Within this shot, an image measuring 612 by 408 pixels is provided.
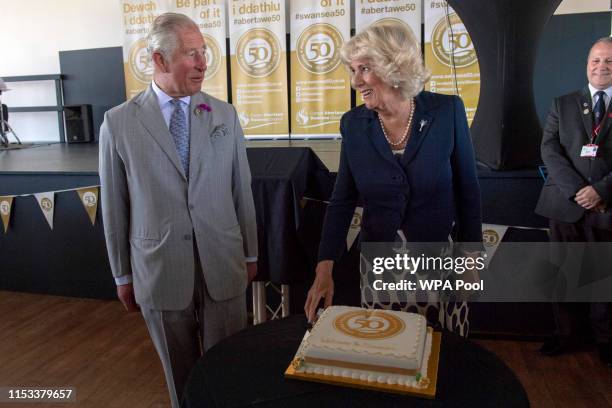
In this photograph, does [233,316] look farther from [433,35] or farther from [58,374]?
[433,35]

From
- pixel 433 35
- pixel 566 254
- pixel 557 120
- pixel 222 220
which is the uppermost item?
pixel 433 35

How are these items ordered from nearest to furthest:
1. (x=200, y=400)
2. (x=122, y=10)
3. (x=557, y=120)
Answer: (x=200, y=400), (x=557, y=120), (x=122, y=10)

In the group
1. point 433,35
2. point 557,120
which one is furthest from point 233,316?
point 433,35

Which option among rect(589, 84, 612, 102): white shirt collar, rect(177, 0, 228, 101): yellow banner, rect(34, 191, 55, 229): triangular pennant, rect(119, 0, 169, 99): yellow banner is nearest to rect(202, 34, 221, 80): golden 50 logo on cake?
rect(177, 0, 228, 101): yellow banner

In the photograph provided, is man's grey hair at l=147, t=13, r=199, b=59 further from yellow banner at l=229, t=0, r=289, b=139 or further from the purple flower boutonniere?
yellow banner at l=229, t=0, r=289, b=139

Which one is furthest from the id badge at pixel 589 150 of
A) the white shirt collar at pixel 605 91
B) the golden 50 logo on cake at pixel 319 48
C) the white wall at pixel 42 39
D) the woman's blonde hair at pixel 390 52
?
the white wall at pixel 42 39

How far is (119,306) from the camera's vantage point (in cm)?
361

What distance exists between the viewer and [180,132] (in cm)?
165

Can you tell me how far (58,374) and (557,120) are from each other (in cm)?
289

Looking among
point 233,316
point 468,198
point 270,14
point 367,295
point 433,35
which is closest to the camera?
point 468,198

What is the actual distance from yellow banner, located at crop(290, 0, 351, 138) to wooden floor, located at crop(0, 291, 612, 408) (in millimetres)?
3037

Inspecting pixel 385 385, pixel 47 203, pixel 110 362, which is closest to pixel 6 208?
pixel 47 203

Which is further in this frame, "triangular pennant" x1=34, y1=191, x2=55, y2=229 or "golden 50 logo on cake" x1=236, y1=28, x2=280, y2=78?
"golden 50 logo on cake" x1=236, y1=28, x2=280, y2=78

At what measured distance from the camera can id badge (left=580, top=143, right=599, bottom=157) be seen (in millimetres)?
2494
